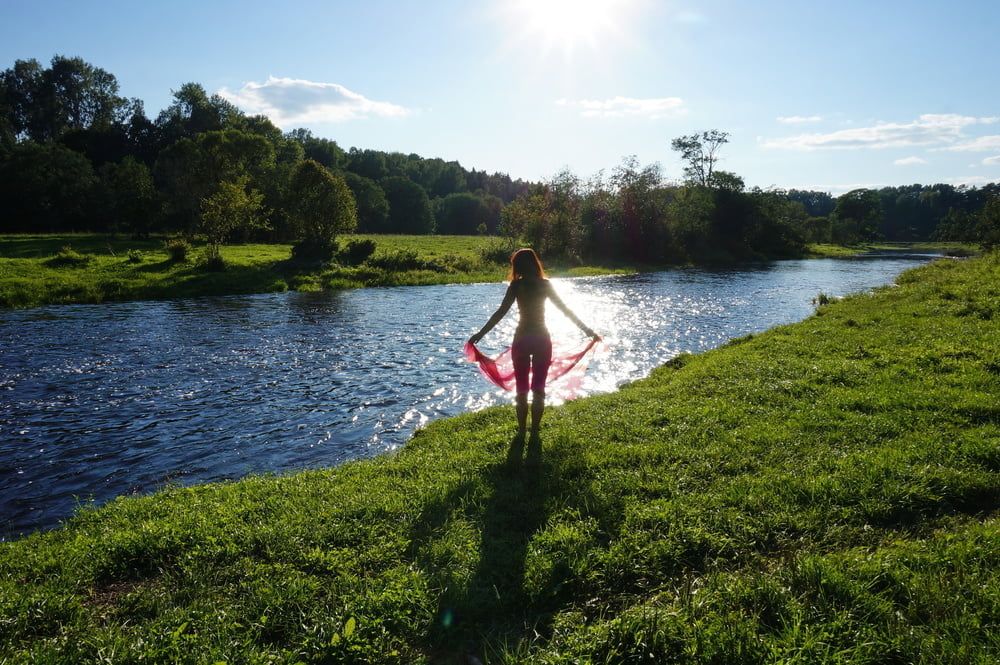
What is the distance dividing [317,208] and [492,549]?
50.4m

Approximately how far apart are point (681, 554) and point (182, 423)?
39.6ft

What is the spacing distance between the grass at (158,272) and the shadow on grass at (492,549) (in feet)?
117

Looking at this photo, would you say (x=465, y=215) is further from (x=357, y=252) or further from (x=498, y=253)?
(x=357, y=252)

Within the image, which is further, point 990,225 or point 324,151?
point 324,151

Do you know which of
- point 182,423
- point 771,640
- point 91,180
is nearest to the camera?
point 771,640

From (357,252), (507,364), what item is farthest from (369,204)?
(507,364)

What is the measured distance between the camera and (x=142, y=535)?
6535mm

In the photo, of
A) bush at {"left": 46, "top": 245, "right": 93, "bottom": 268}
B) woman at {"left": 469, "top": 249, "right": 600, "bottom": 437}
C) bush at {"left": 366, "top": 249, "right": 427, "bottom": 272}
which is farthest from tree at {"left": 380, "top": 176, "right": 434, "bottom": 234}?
woman at {"left": 469, "top": 249, "right": 600, "bottom": 437}

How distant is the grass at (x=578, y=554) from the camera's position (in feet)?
15.2

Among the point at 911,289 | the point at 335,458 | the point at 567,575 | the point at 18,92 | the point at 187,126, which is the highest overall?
the point at 18,92

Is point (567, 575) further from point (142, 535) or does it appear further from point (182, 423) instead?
point (182, 423)

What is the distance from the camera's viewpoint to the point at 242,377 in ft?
58.6

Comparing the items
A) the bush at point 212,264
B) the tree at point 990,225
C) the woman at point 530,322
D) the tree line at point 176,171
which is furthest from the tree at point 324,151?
the woman at point 530,322

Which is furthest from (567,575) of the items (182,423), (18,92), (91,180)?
(18,92)
